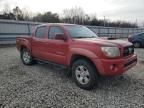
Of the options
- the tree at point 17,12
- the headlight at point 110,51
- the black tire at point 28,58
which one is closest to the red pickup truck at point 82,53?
the headlight at point 110,51

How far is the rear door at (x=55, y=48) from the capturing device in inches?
206

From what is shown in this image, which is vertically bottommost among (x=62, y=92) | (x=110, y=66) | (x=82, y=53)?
(x=62, y=92)

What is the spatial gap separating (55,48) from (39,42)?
1071 millimetres

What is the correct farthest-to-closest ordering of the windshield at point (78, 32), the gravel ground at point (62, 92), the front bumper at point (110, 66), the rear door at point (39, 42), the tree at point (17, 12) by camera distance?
the tree at point (17, 12) → the rear door at point (39, 42) → the windshield at point (78, 32) → the front bumper at point (110, 66) → the gravel ground at point (62, 92)

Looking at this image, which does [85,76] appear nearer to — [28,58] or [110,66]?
[110,66]

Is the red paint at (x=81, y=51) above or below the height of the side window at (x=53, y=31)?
below

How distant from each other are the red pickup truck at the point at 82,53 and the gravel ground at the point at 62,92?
450mm

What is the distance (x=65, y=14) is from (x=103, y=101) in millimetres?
49426

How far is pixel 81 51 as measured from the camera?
4.64 meters

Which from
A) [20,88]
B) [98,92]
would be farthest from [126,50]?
[20,88]

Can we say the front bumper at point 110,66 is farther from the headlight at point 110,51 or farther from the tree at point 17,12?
the tree at point 17,12

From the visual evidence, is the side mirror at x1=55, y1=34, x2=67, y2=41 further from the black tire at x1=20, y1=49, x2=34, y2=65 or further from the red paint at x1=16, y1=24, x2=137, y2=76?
the black tire at x1=20, y1=49, x2=34, y2=65

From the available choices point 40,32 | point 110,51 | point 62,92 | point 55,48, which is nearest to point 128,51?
point 110,51

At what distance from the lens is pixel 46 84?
16.5ft
